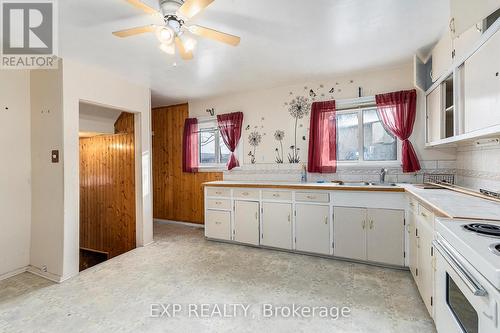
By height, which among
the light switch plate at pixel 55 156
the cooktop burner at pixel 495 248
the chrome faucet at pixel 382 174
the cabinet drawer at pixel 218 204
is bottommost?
the cabinet drawer at pixel 218 204

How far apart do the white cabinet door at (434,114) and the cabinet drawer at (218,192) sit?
2.57m

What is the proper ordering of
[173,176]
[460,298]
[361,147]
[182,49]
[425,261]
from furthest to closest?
1. [173,176]
2. [361,147]
3. [182,49]
4. [425,261]
5. [460,298]

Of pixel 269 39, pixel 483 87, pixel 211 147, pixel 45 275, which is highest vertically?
pixel 269 39

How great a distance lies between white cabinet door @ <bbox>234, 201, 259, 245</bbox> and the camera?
333 cm

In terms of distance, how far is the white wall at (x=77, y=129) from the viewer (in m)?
2.54

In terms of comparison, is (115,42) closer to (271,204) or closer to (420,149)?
(271,204)

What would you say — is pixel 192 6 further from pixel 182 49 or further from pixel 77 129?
pixel 77 129

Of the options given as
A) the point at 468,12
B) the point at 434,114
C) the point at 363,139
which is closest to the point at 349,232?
the point at 363,139

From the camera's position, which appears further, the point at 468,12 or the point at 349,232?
the point at 349,232

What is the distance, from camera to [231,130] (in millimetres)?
4035

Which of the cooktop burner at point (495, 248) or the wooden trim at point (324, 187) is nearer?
the cooktop burner at point (495, 248)

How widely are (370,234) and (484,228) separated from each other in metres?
1.63

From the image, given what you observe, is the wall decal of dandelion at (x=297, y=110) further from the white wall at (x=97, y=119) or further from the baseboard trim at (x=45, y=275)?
the baseboard trim at (x=45, y=275)

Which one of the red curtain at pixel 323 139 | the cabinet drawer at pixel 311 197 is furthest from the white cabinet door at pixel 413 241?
the red curtain at pixel 323 139
